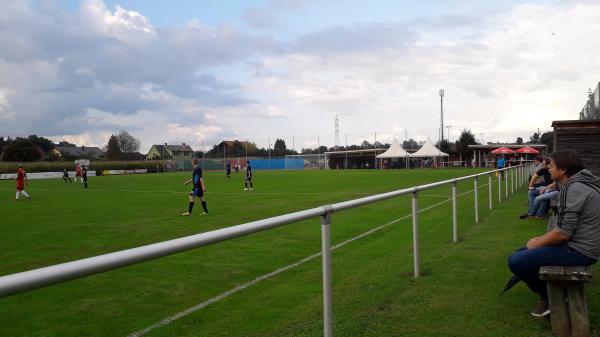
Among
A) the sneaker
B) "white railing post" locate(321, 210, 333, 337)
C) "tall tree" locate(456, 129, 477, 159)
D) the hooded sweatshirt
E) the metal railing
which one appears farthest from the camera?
"tall tree" locate(456, 129, 477, 159)

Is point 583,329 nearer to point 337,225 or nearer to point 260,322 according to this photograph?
point 260,322

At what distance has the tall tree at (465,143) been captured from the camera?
239 ft

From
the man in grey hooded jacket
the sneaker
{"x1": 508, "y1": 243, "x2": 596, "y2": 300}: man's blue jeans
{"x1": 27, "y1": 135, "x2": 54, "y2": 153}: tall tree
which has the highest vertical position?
{"x1": 27, "y1": 135, "x2": 54, "y2": 153}: tall tree

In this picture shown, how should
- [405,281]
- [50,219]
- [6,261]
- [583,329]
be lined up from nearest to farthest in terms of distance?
[583,329], [405,281], [6,261], [50,219]

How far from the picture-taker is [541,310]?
4.17m

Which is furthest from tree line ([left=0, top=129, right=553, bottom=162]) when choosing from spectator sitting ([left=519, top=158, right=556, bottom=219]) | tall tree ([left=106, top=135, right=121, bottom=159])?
spectator sitting ([left=519, top=158, right=556, bottom=219])

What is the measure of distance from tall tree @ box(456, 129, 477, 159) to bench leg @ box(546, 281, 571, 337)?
236 ft

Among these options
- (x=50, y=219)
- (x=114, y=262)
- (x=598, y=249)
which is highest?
(x=114, y=262)

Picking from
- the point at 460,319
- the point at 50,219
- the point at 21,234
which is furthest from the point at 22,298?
the point at 50,219

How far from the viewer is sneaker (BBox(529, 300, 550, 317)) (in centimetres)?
412

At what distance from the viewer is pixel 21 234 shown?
37.9 feet

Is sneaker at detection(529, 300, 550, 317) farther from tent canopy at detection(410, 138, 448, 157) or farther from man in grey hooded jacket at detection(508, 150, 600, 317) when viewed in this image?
tent canopy at detection(410, 138, 448, 157)

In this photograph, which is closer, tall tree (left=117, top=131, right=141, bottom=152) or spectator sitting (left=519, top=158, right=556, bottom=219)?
spectator sitting (left=519, top=158, right=556, bottom=219)

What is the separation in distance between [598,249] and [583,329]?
63 cm
